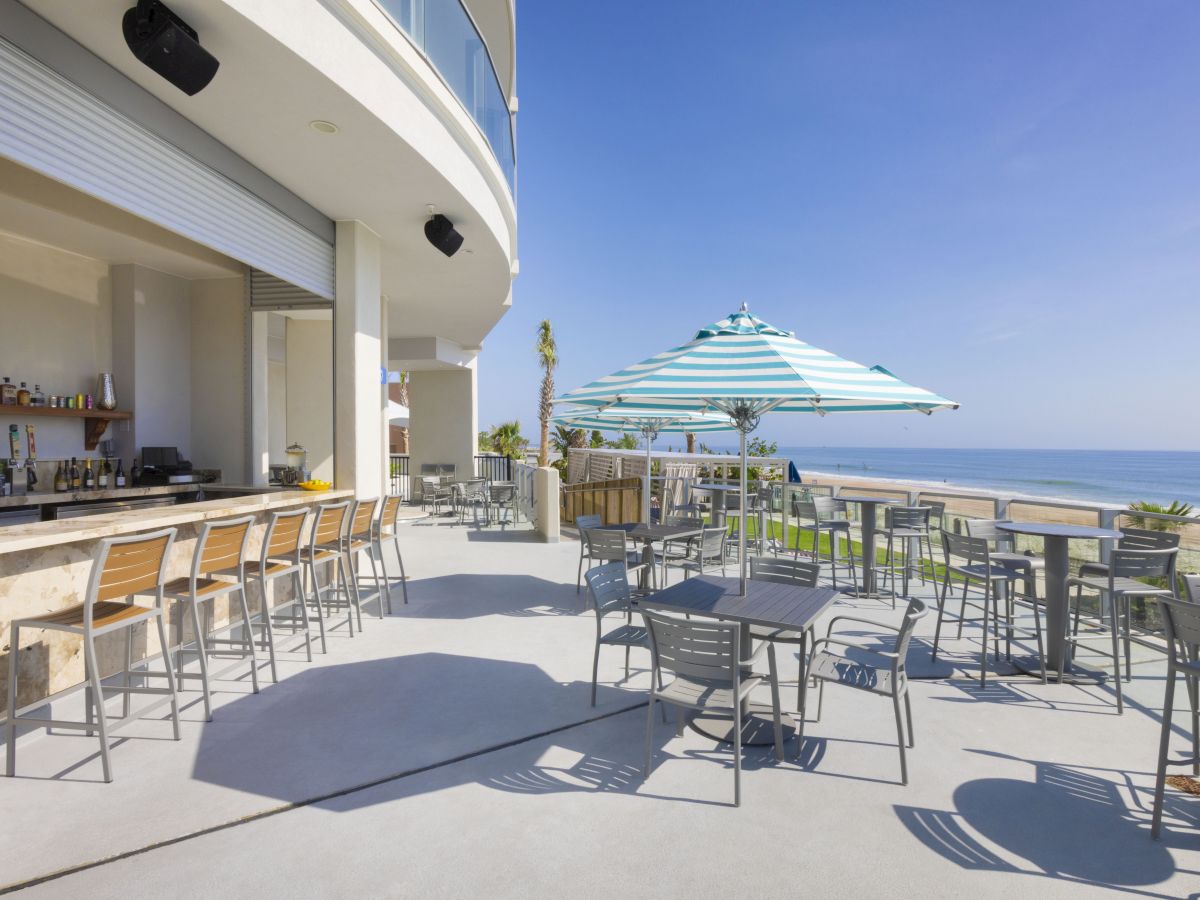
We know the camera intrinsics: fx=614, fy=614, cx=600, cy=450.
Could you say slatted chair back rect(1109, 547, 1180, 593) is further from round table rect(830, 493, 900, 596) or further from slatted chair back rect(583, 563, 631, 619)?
slatted chair back rect(583, 563, 631, 619)

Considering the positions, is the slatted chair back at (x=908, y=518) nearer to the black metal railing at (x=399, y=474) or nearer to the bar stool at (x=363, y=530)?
the bar stool at (x=363, y=530)

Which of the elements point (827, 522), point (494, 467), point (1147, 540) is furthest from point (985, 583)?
point (494, 467)

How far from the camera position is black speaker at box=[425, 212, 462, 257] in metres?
6.27

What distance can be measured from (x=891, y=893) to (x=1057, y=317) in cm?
5244

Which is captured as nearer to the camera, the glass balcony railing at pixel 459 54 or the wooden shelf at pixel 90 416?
the glass balcony railing at pixel 459 54

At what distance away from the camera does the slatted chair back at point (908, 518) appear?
6562 mm

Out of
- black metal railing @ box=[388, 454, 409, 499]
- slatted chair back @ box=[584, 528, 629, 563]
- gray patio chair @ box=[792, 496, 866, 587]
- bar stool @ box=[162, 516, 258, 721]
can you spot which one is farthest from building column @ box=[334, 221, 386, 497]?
black metal railing @ box=[388, 454, 409, 499]

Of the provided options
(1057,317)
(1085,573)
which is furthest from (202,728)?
(1057,317)

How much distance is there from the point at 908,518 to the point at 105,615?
22.6ft

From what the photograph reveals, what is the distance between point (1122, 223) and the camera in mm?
23609

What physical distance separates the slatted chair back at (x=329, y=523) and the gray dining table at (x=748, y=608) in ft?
9.46

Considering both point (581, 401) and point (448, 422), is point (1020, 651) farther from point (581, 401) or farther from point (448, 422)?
point (448, 422)

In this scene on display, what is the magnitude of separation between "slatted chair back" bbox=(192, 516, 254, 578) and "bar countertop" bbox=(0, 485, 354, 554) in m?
0.37

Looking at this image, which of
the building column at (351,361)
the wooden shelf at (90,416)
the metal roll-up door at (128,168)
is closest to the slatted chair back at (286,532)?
the building column at (351,361)
